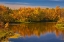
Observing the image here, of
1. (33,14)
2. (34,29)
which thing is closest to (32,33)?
(34,29)

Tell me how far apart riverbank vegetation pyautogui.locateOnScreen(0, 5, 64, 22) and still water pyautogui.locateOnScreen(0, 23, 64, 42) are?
28 centimetres

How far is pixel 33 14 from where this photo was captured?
980 centimetres

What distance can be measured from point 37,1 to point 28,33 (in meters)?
1.55

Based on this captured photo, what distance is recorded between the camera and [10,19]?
9.34 meters

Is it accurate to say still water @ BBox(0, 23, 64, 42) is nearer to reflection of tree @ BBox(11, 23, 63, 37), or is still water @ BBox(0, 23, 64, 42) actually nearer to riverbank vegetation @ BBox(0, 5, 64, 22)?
reflection of tree @ BBox(11, 23, 63, 37)

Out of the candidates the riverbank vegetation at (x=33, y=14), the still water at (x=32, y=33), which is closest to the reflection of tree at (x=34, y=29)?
the still water at (x=32, y=33)

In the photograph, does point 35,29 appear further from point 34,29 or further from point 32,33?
point 32,33

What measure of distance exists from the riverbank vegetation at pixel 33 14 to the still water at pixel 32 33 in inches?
11.0

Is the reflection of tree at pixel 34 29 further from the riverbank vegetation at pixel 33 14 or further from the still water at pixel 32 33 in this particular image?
the riverbank vegetation at pixel 33 14

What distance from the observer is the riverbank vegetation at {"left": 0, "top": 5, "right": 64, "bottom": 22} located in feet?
31.0

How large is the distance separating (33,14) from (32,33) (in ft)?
3.17

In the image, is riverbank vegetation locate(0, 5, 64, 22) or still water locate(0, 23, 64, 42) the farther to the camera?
riverbank vegetation locate(0, 5, 64, 22)

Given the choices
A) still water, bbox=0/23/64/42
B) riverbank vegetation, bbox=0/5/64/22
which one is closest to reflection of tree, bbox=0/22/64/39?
still water, bbox=0/23/64/42

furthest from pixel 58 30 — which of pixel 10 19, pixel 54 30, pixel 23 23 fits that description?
pixel 10 19
